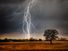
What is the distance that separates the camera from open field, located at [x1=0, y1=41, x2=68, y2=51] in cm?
590

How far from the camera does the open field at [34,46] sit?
5902 mm

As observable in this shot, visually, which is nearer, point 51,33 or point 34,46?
point 34,46

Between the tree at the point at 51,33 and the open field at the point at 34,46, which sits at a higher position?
the tree at the point at 51,33

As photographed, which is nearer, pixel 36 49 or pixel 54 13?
pixel 36 49

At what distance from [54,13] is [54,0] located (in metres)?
0.37

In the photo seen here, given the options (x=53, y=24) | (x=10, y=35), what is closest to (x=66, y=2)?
(x=53, y=24)

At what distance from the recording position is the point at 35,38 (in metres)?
6.15

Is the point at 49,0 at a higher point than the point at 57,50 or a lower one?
higher

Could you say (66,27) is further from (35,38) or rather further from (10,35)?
(10,35)

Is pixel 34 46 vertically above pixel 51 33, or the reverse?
pixel 51 33

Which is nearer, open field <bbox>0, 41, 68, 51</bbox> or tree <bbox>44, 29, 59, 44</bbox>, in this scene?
open field <bbox>0, 41, 68, 51</bbox>

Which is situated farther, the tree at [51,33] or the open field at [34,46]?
the tree at [51,33]

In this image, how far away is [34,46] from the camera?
19.7 ft

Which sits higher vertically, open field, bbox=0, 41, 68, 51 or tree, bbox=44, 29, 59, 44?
tree, bbox=44, 29, 59, 44
